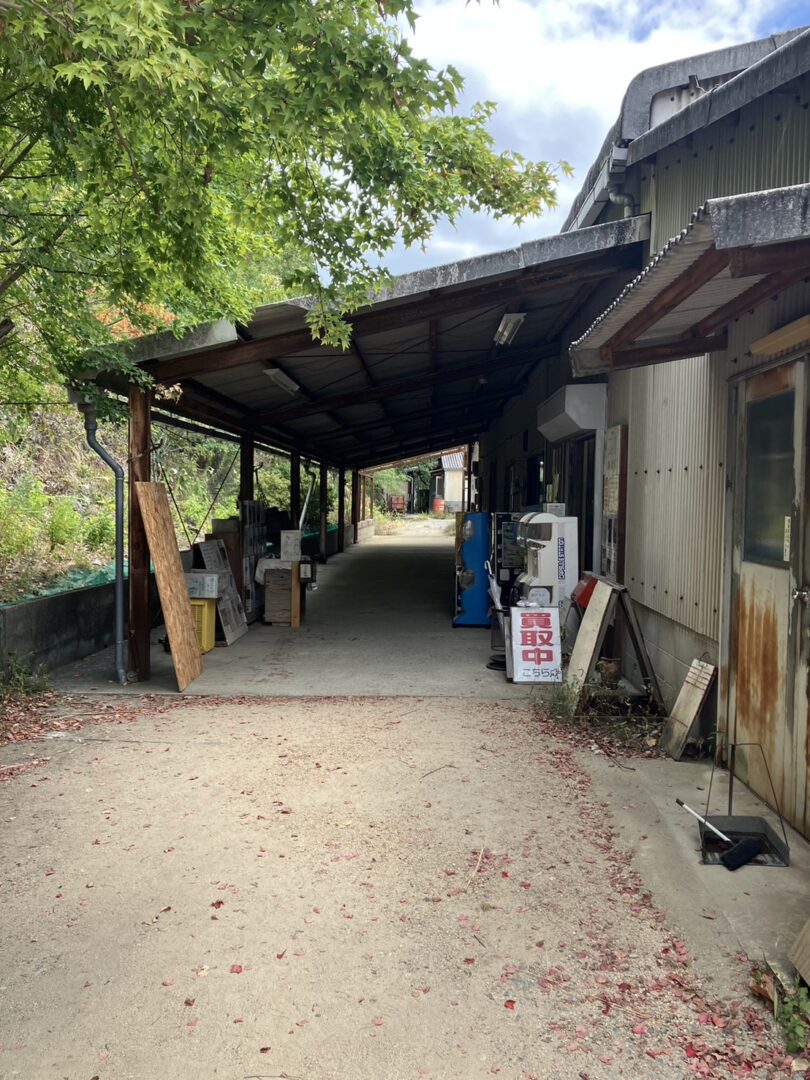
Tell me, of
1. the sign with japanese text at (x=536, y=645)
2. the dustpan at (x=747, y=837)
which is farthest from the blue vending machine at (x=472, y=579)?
the dustpan at (x=747, y=837)

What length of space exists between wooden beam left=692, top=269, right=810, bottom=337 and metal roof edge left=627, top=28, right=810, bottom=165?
107 centimetres

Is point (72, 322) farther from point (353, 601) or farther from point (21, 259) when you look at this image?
point (353, 601)

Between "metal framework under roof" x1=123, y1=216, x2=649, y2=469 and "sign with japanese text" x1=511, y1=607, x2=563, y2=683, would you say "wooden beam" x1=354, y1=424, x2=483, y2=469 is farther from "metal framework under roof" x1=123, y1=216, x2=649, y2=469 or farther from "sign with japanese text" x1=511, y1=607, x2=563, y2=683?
"sign with japanese text" x1=511, y1=607, x2=563, y2=683

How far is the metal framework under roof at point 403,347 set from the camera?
6621 mm

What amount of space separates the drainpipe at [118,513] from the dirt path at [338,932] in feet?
7.20

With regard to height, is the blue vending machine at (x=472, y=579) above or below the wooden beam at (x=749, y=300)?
below

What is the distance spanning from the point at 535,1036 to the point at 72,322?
6.32m

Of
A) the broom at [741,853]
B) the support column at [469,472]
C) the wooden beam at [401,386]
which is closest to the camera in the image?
the broom at [741,853]

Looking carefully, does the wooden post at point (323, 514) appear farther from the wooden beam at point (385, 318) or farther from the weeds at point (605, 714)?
the weeds at point (605, 714)

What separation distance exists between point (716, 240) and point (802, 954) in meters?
2.46

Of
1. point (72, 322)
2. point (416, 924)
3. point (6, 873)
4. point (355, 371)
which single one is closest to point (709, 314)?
point (416, 924)

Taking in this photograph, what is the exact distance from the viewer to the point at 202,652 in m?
8.71

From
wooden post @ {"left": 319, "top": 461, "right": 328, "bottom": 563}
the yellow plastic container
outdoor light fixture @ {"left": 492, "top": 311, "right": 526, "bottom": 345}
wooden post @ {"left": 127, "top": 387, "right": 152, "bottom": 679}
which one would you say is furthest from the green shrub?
wooden post @ {"left": 319, "top": 461, "right": 328, "bottom": 563}

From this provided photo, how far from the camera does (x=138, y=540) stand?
7273 mm
